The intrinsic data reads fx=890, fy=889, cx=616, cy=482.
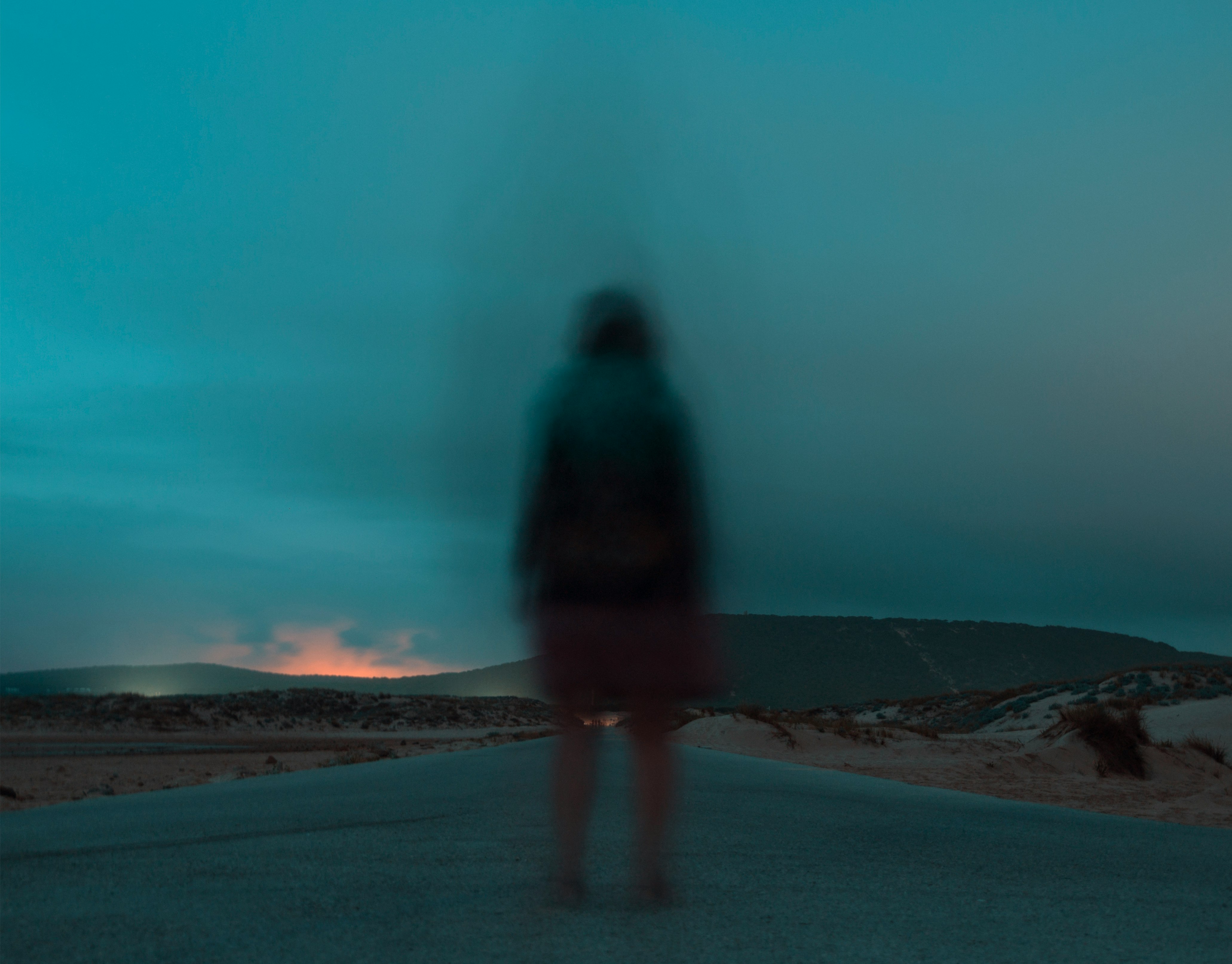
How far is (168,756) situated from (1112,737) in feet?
55.7

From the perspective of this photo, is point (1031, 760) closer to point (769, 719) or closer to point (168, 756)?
point (769, 719)

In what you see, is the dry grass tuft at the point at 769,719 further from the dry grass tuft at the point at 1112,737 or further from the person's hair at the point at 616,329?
the person's hair at the point at 616,329

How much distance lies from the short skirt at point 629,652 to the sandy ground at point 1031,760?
5.96 metres

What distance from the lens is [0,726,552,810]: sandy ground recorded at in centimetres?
1048

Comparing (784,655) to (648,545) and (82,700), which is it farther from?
(648,545)

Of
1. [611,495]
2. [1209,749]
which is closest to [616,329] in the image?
[611,495]

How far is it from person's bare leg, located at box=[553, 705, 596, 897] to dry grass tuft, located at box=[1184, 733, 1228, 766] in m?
13.7

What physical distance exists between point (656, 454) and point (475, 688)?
64220 millimetres

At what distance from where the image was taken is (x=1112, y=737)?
12352mm

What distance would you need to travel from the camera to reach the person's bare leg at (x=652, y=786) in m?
2.39

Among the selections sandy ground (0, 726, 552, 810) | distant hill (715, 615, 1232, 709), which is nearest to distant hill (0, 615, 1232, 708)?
distant hill (715, 615, 1232, 709)

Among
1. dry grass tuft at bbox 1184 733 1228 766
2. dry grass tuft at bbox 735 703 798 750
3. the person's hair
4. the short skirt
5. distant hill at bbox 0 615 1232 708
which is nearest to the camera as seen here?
the short skirt

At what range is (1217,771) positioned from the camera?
1230cm

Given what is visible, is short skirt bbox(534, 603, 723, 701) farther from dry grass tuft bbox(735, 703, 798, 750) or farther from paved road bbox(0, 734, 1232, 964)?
dry grass tuft bbox(735, 703, 798, 750)
